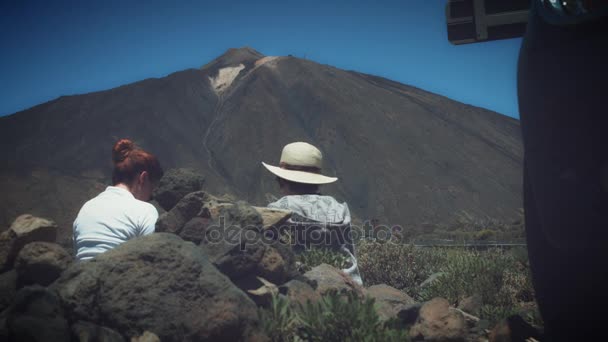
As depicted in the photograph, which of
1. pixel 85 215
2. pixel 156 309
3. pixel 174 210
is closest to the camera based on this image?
pixel 156 309

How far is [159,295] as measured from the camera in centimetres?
183

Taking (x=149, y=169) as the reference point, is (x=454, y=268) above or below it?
below

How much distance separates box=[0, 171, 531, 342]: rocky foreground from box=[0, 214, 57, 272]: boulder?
2 cm

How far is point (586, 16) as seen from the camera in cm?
138

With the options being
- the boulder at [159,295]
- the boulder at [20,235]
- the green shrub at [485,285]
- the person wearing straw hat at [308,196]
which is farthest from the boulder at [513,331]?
the boulder at [20,235]

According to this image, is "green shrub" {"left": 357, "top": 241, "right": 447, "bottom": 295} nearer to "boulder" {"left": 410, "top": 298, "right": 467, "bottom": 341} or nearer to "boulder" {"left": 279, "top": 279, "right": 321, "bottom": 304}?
"boulder" {"left": 279, "top": 279, "right": 321, "bottom": 304}

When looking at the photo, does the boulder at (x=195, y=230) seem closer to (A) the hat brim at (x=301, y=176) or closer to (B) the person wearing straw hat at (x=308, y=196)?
(B) the person wearing straw hat at (x=308, y=196)

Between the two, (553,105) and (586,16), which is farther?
(553,105)

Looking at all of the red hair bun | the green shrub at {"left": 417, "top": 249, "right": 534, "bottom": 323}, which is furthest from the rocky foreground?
the green shrub at {"left": 417, "top": 249, "right": 534, "bottom": 323}

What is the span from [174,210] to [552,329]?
6.00 feet

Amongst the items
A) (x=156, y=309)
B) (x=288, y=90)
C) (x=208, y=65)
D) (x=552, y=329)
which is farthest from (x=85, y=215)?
(x=208, y=65)

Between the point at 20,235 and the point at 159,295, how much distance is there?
1.42m

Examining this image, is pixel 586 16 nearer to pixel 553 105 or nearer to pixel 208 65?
pixel 553 105

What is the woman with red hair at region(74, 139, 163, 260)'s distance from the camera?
2.52m
